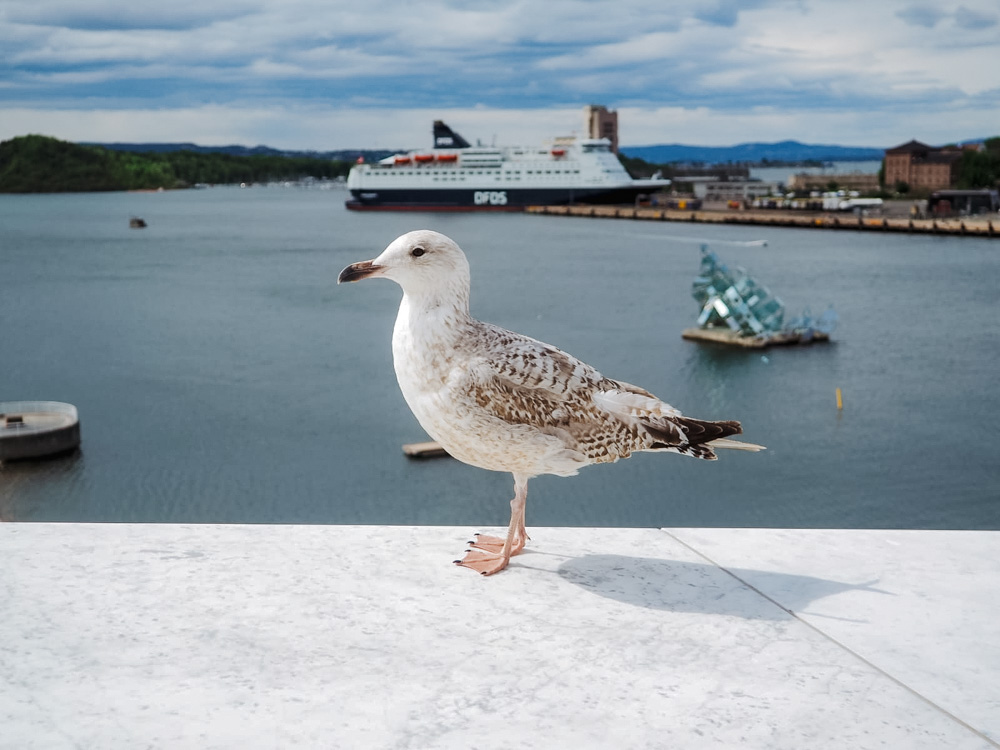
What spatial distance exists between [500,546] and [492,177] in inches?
2757

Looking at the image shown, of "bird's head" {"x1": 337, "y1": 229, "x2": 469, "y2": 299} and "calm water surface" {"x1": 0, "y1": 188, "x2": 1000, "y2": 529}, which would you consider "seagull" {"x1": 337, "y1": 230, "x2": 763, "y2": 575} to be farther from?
"calm water surface" {"x1": 0, "y1": 188, "x2": 1000, "y2": 529}

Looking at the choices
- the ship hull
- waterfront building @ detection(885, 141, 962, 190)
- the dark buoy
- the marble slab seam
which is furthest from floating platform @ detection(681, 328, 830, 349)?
waterfront building @ detection(885, 141, 962, 190)

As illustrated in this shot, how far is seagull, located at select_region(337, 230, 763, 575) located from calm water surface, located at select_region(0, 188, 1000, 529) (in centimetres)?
1964

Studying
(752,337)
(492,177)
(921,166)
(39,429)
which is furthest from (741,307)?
(921,166)

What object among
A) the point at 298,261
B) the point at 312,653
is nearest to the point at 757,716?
the point at 312,653

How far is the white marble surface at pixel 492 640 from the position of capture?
1485mm

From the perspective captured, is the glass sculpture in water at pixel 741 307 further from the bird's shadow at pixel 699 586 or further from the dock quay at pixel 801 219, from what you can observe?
the bird's shadow at pixel 699 586

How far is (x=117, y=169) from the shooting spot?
111500 millimetres

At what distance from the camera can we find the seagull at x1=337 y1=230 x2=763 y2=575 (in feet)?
7.12

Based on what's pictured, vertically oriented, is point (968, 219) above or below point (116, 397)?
above

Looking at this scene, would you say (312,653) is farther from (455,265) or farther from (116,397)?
(116,397)

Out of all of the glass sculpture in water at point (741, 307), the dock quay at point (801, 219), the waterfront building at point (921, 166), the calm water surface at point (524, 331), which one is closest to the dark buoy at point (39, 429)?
the calm water surface at point (524, 331)

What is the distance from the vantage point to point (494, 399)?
2.16 meters

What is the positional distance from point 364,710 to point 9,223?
93.6 metres
